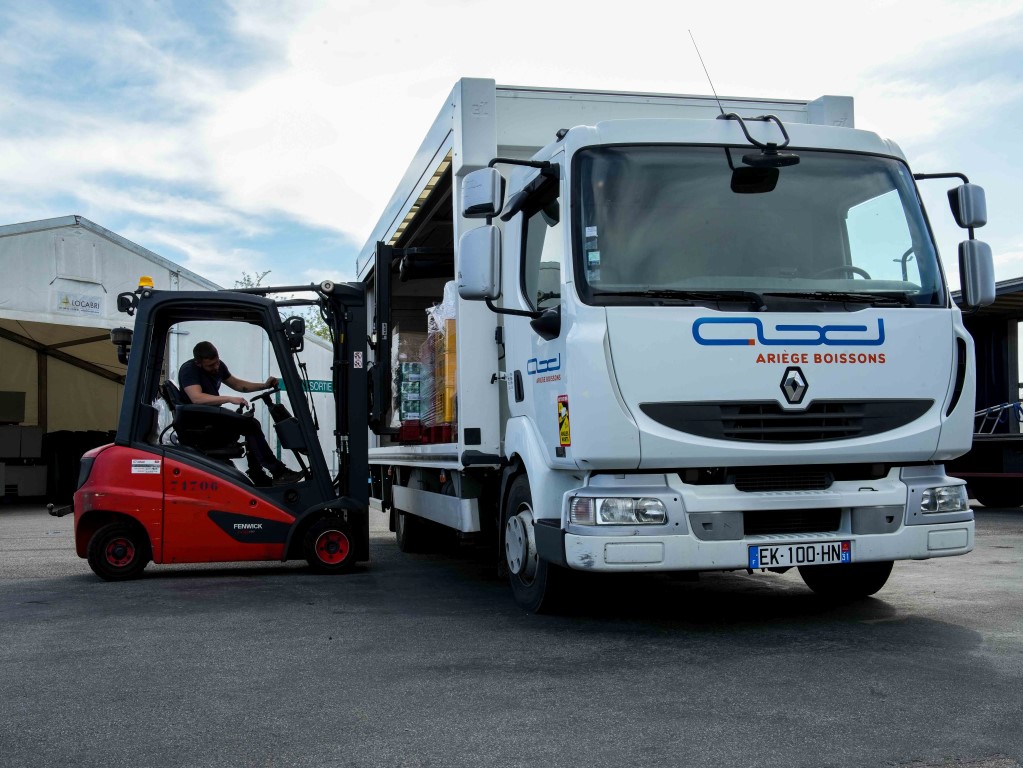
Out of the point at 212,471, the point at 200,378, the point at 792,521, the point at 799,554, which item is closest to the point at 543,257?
the point at 792,521

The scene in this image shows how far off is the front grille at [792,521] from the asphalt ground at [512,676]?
21.3 inches

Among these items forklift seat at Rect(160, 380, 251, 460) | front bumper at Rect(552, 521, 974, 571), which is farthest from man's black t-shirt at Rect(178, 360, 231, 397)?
front bumper at Rect(552, 521, 974, 571)

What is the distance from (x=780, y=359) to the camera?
5.37m

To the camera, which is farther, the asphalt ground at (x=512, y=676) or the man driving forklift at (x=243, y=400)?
the man driving forklift at (x=243, y=400)

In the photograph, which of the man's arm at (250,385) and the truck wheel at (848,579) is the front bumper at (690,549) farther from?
the man's arm at (250,385)

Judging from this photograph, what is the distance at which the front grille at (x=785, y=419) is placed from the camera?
17.5ft

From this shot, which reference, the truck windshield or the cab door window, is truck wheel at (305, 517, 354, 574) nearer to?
the cab door window

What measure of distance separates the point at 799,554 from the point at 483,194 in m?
2.44

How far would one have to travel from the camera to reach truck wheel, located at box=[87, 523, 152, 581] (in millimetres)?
8336

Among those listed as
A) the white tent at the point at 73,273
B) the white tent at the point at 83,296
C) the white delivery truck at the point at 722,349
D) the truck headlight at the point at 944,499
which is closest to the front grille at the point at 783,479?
the white delivery truck at the point at 722,349

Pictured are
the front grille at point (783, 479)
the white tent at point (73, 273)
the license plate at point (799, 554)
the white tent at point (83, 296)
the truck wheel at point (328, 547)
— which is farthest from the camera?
the white tent at point (73, 273)

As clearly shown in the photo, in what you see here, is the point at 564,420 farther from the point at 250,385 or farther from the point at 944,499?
the point at 250,385

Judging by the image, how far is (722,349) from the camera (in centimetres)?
534

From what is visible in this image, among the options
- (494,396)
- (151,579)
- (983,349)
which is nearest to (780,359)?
(494,396)
